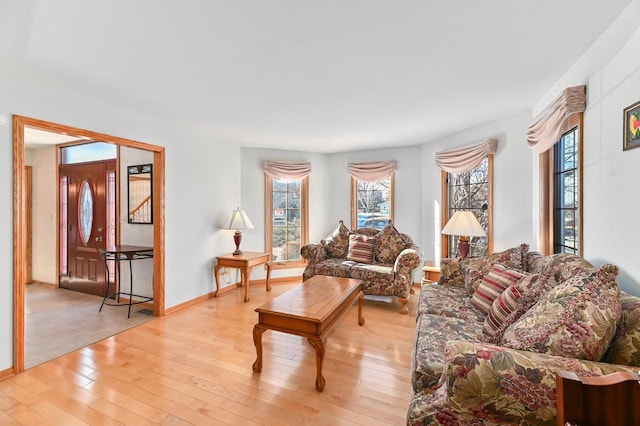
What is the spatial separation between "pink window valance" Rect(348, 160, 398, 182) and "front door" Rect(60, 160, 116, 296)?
12.3 ft

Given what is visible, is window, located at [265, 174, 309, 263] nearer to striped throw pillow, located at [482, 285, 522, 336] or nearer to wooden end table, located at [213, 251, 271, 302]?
wooden end table, located at [213, 251, 271, 302]

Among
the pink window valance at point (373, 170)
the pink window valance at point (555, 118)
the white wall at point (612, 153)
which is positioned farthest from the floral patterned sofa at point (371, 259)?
the white wall at point (612, 153)

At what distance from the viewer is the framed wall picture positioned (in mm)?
1513

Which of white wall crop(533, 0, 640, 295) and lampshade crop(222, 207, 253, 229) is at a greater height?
white wall crop(533, 0, 640, 295)

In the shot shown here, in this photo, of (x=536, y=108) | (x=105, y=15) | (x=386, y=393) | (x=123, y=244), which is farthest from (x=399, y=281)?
(x=123, y=244)

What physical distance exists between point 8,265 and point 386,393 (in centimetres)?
305

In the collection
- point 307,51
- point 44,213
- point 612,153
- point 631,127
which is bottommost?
point 44,213

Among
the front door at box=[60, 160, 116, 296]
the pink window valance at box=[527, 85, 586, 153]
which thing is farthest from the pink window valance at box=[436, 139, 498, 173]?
the front door at box=[60, 160, 116, 296]

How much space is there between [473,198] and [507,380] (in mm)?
3315

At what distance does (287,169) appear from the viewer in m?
5.04

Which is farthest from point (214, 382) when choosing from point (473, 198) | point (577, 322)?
point (473, 198)

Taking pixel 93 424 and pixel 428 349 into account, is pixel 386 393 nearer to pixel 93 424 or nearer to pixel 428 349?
pixel 428 349

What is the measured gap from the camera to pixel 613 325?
1102 mm

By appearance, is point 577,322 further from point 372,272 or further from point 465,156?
point 465,156
